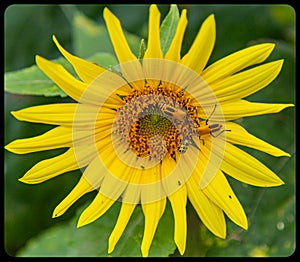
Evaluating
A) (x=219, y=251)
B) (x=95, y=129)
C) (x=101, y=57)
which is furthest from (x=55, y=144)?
(x=219, y=251)

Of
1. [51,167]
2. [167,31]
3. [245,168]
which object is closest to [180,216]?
[245,168]

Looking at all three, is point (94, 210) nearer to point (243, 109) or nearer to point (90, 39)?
point (243, 109)

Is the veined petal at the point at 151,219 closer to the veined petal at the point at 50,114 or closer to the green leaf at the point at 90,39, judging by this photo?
the veined petal at the point at 50,114

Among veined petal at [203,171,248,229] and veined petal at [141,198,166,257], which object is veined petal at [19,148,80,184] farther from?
veined petal at [203,171,248,229]

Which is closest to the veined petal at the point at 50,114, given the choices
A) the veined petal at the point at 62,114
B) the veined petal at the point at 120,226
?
the veined petal at the point at 62,114

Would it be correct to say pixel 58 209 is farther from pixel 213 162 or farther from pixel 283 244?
pixel 283 244

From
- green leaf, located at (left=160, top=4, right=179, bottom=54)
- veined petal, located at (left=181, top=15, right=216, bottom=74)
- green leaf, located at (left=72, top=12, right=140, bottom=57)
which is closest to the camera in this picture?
veined petal, located at (left=181, top=15, right=216, bottom=74)

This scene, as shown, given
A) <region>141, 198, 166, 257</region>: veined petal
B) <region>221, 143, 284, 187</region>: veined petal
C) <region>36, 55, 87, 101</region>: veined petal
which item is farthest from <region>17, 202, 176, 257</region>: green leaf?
<region>36, 55, 87, 101</region>: veined petal
